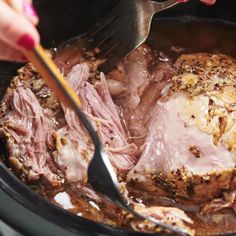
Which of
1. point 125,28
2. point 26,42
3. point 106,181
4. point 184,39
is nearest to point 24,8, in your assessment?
point 26,42

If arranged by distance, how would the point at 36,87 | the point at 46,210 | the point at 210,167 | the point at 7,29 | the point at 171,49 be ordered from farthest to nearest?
the point at 171,49, the point at 36,87, the point at 210,167, the point at 46,210, the point at 7,29

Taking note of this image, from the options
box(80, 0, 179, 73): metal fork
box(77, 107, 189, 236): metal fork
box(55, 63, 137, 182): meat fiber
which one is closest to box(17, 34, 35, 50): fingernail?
box(77, 107, 189, 236): metal fork

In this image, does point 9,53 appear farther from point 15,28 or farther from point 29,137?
point 29,137

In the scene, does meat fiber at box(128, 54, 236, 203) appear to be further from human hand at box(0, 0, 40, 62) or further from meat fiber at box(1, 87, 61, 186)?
human hand at box(0, 0, 40, 62)

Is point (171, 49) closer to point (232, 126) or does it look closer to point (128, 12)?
point (128, 12)

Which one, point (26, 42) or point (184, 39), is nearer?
point (26, 42)

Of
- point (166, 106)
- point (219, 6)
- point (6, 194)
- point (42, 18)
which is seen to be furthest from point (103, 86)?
point (219, 6)
